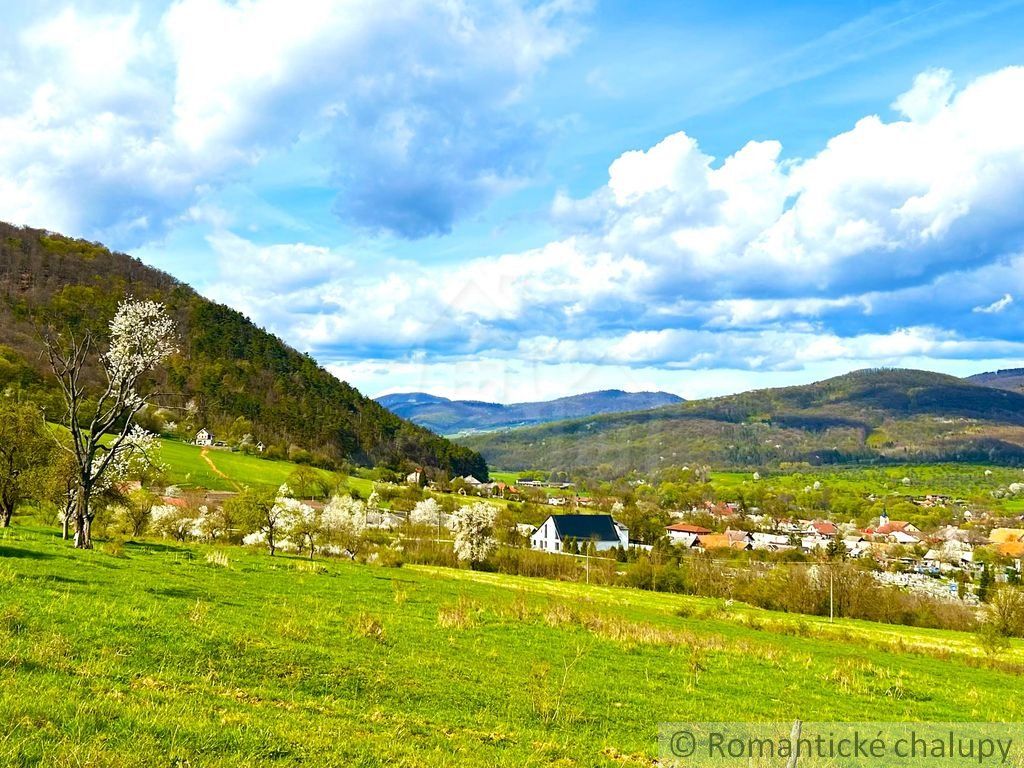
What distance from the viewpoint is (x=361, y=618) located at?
17.9m

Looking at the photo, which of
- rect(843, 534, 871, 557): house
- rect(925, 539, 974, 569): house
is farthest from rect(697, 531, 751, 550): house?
rect(925, 539, 974, 569): house

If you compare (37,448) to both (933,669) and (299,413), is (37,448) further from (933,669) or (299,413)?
(299,413)

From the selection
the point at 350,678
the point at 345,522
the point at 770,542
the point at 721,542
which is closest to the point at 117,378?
the point at 350,678

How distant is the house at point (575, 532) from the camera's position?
11275 cm

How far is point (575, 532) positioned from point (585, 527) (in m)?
3.50

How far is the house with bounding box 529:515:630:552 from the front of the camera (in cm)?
11275

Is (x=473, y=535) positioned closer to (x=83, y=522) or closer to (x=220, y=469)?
(x=220, y=469)

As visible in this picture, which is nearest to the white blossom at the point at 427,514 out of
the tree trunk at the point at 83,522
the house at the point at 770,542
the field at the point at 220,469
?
the field at the point at 220,469

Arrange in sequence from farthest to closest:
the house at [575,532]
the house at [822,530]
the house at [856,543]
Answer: the house at [822,530], the house at [856,543], the house at [575,532]

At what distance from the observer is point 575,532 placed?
117188 millimetres

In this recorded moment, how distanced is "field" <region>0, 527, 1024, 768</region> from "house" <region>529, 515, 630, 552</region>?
86763 millimetres

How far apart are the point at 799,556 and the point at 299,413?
14742cm

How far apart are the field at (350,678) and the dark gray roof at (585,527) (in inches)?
3521

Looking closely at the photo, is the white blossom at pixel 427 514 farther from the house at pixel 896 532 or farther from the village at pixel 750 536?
the house at pixel 896 532
